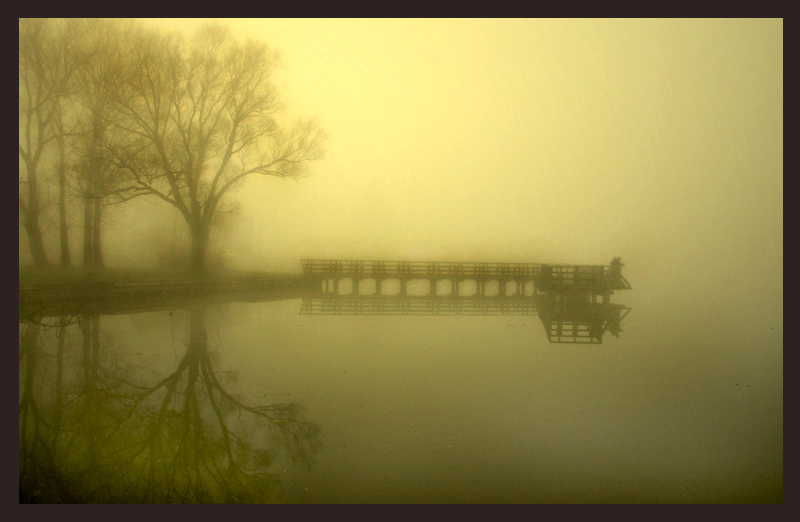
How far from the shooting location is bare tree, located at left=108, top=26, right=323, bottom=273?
4113mm

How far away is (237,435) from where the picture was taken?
2881mm

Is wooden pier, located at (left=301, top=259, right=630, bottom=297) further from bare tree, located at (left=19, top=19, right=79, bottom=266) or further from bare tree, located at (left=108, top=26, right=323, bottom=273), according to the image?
bare tree, located at (left=19, top=19, right=79, bottom=266)

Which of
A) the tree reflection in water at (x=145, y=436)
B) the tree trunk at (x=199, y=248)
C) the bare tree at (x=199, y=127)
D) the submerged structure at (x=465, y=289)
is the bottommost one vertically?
the tree reflection in water at (x=145, y=436)

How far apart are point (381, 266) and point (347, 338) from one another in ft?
2.50

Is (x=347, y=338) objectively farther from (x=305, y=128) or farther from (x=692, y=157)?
→ (x=692, y=157)

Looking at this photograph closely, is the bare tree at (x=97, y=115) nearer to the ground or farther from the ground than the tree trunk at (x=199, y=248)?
farther from the ground

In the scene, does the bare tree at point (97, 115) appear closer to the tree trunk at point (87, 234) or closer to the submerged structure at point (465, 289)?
the tree trunk at point (87, 234)

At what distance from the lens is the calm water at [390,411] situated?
8.59 ft

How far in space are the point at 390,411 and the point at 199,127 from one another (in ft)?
10.1

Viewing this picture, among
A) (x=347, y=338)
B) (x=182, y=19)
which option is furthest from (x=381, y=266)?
(x=182, y=19)

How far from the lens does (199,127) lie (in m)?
4.17

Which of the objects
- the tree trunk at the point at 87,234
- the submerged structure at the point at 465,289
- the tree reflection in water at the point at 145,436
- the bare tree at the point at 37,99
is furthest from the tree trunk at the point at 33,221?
the submerged structure at the point at 465,289

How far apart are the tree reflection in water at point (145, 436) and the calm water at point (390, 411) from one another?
0.01m

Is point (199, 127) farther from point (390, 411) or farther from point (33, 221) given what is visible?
point (390, 411)
